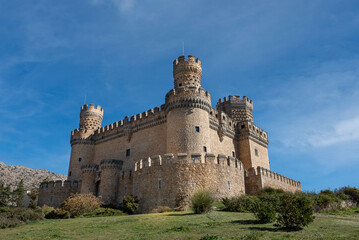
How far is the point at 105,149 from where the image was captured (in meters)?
38.9

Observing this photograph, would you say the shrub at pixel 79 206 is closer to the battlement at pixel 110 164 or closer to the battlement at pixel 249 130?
the battlement at pixel 110 164

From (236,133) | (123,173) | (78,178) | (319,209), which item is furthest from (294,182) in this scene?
(78,178)

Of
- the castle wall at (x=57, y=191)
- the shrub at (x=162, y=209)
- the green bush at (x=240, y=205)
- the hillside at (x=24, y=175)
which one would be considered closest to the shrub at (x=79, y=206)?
the shrub at (x=162, y=209)

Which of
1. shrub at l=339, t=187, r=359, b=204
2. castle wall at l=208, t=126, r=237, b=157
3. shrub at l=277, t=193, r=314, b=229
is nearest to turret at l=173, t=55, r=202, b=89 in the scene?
castle wall at l=208, t=126, r=237, b=157

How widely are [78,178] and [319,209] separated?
26767 millimetres

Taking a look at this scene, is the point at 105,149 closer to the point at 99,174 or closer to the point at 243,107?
the point at 99,174

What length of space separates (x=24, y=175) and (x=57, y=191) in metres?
38.5

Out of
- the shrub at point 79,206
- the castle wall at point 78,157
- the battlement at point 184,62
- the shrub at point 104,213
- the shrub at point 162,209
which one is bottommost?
the shrub at point 104,213

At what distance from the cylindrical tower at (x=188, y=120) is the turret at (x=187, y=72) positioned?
2.68m

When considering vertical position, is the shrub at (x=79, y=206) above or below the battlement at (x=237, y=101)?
below

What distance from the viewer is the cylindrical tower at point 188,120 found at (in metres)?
28.2

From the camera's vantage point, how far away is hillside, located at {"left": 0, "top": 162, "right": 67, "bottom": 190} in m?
64.9

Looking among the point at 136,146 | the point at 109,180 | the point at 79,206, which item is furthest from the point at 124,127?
the point at 79,206

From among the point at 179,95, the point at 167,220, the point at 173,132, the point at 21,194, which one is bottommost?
the point at 167,220
